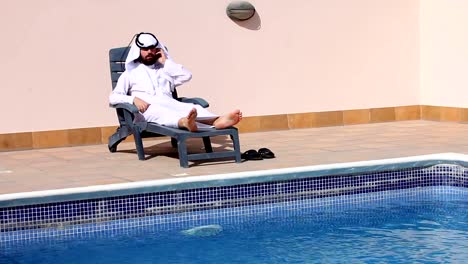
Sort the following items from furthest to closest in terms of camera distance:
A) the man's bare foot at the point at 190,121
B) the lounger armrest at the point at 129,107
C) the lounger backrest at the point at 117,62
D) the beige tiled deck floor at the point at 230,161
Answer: the lounger backrest at the point at 117,62, the lounger armrest at the point at 129,107, the man's bare foot at the point at 190,121, the beige tiled deck floor at the point at 230,161

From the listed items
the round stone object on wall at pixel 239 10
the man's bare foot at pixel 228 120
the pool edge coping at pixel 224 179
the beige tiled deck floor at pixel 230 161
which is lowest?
the pool edge coping at pixel 224 179

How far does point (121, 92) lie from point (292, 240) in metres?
2.66

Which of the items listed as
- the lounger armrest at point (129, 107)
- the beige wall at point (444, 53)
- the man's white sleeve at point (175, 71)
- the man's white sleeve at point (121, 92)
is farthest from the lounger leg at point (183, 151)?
the beige wall at point (444, 53)

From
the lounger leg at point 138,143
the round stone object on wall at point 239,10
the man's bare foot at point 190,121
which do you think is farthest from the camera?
the round stone object on wall at point 239,10

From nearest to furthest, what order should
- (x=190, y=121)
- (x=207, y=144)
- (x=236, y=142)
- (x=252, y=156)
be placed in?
(x=190, y=121)
(x=236, y=142)
(x=252, y=156)
(x=207, y=144)

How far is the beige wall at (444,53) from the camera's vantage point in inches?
402

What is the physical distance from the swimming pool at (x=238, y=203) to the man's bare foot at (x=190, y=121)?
2.42 feet

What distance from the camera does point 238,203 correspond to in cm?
674

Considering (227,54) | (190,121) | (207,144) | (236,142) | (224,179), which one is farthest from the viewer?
(227,54)

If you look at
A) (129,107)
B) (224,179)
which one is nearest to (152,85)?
(129,107)

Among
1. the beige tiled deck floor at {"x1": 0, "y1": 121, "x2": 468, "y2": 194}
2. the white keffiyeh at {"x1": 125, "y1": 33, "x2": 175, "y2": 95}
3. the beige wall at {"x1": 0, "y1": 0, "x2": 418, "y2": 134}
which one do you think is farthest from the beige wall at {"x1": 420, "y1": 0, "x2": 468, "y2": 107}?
the white keffiyeh at {"x1": 125, "y1": 33, "x2": 175, "y2": 95}

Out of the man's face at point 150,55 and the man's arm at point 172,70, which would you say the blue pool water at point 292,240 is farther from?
the man's face at point 150,55

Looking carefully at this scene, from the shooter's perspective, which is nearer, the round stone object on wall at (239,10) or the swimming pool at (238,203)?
the swimming pool at (238,203)

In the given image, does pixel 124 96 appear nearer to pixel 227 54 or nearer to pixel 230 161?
pixel 230 161
